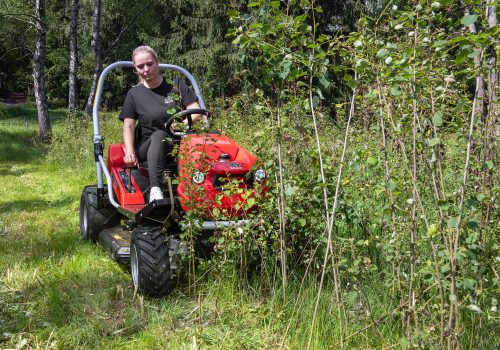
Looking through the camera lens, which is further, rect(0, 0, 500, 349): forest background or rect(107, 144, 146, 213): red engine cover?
rect(107, 144, 146, 213): red engine cover

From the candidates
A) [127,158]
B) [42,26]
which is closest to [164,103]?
[127,158]

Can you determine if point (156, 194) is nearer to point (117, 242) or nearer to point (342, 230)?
point (117, 242)

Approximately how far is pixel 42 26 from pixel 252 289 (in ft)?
35.0

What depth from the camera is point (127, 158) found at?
13.9ft

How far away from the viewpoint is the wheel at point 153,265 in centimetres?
325

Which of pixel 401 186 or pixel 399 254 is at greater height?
pixel 401 186

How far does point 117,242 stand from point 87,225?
3.22 feet

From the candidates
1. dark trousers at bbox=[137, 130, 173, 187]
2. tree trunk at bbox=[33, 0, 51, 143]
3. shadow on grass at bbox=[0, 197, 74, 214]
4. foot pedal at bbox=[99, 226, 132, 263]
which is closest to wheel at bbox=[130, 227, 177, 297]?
foot pedal at bbox=[99, 226, 132, 263]

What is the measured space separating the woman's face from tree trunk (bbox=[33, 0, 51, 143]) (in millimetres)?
8866

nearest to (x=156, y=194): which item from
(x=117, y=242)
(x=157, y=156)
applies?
(x=157, y=156)

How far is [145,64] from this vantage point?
167 inches

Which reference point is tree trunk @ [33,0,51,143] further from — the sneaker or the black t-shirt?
the sneaker

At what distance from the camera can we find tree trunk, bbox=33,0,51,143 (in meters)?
12.1

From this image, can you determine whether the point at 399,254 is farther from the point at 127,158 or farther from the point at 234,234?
the point at 127,158
